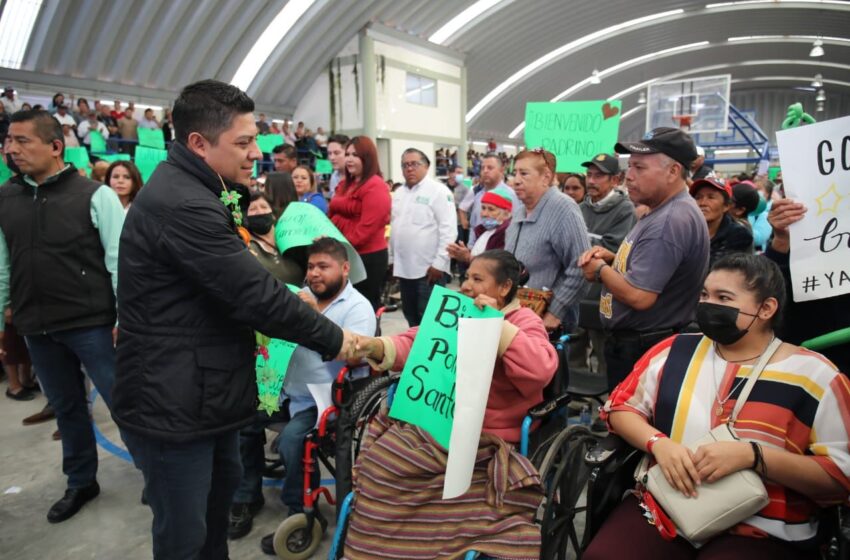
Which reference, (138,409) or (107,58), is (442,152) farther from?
(138,409)

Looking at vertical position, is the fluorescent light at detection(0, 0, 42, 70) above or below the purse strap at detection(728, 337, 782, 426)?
above

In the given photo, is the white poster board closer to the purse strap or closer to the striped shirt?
the striped shirt

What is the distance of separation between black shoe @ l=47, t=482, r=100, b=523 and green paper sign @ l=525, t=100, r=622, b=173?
390cm

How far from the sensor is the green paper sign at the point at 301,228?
9.95ft

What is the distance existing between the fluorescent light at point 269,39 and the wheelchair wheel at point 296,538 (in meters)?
13.6

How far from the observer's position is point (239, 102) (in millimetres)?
1617

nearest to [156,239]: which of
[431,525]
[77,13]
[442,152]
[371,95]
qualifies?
[431,525]

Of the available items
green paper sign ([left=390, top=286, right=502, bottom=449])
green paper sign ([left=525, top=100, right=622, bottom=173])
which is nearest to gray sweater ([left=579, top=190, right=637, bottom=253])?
green paper sign ([left=525, top=100, right=622, bottom=173])

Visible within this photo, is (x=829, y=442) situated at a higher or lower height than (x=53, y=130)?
lower

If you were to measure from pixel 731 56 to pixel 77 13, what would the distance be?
27.2 metres

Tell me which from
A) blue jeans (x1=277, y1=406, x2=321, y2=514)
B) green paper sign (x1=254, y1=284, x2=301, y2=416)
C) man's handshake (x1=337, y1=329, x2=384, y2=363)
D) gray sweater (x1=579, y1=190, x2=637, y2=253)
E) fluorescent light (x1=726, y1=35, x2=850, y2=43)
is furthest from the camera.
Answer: fluorescent light (x1=726, y1=35, x2=850, y2=43)

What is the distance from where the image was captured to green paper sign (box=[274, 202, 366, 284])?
3.03 m

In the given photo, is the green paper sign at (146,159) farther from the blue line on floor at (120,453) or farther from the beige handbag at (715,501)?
the beige handbag at (715,501)

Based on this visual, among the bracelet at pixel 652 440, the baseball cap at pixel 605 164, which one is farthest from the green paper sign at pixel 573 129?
the bracelet at pixel 652 440
